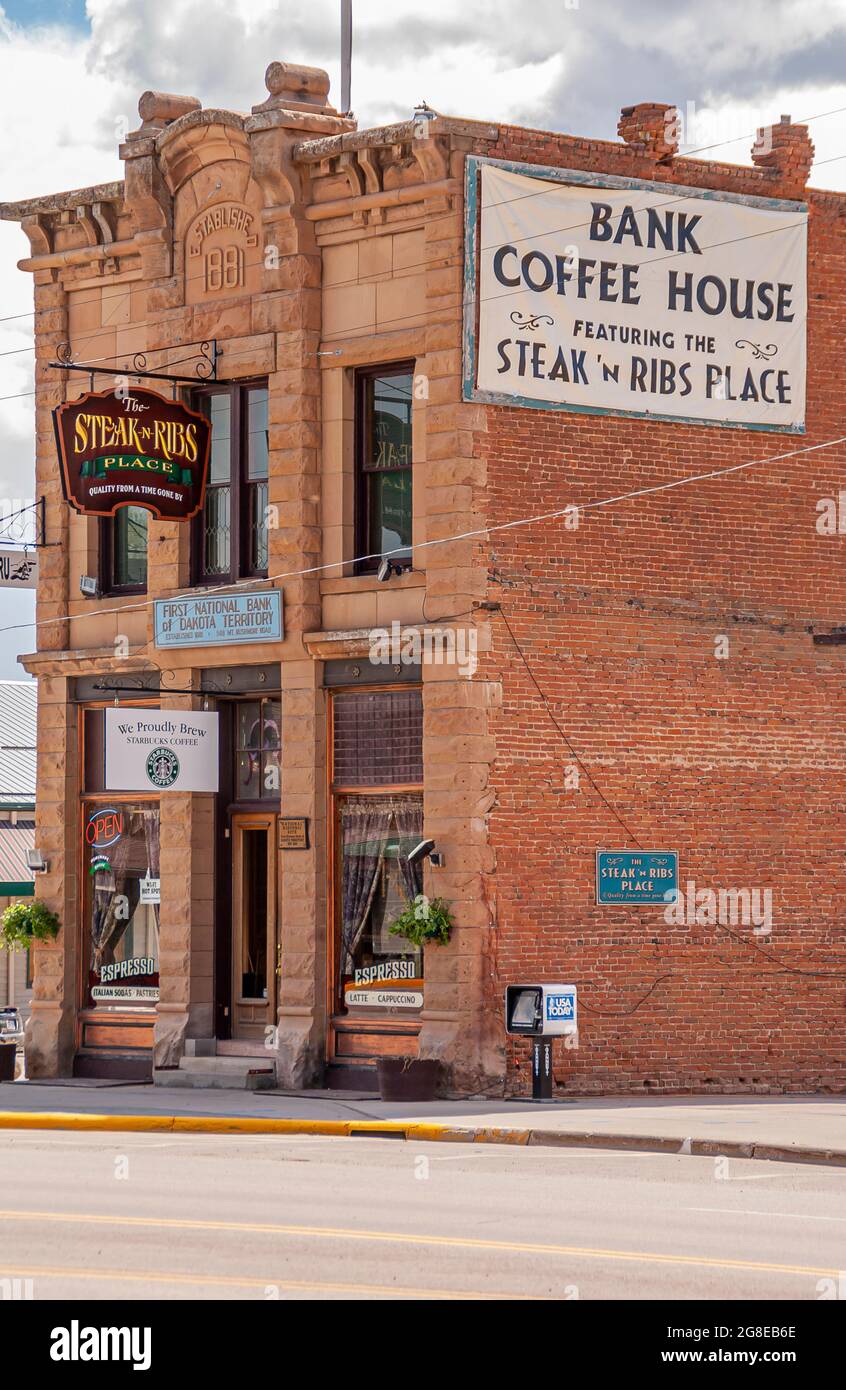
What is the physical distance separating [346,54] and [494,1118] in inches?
516

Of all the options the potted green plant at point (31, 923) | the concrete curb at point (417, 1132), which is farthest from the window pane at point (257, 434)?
the concrete curb at point (417, 1132)

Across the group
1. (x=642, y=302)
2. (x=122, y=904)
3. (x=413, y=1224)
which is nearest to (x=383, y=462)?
(x=642, y=302)

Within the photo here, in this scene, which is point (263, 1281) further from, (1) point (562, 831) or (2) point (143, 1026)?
(2) point (143, 1026)

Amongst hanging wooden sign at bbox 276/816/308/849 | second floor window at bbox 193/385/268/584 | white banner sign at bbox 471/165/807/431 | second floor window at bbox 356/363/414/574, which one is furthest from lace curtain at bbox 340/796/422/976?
white banner sign at bbox 471/165/807/431

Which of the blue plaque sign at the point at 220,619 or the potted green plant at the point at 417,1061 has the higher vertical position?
the blue plaque sign at the point at 220,619

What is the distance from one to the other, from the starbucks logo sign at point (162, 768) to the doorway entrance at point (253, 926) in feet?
3.83

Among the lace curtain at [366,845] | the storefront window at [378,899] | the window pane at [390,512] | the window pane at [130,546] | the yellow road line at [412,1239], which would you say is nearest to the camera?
the yellow road line at [412,1239]

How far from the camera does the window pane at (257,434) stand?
81.4ft

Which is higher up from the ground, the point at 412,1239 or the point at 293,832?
the point at 293,832

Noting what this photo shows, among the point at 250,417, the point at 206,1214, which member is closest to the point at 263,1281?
the point at 206,1214

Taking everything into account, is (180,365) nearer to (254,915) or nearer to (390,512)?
(390,512)

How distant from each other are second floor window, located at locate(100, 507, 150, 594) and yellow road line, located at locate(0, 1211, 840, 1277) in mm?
14239

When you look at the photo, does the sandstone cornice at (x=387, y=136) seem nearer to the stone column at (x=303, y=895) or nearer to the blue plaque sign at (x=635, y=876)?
the stone column at (x=303, y=895)

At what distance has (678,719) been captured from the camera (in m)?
23.7
